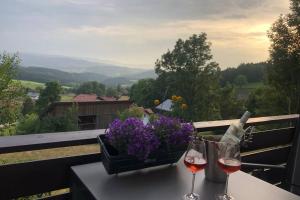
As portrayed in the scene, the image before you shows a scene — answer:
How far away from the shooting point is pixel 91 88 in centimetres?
730

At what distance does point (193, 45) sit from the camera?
1245 centimetres

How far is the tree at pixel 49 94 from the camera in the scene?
8.24m

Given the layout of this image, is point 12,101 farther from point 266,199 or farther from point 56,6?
point 266,199

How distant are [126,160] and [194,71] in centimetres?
1200

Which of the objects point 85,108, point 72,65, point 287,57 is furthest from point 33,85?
point 287,57

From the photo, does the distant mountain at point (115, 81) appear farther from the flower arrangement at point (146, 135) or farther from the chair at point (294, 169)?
the flower arrangement at point (146, 135)

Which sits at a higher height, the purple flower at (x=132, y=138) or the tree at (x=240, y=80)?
the tree at (x=240, y=80)

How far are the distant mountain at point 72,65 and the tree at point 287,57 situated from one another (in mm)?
5222

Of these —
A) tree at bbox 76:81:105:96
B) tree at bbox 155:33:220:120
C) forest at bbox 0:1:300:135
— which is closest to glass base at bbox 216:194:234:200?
forest at bbox 0:1:300:135

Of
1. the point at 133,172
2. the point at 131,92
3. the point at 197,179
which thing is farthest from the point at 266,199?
the point at 131,92

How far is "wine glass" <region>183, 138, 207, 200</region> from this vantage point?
2.86 feet

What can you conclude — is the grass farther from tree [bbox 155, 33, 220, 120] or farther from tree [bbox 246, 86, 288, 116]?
tree [bbox 246, 86, 288, 116]

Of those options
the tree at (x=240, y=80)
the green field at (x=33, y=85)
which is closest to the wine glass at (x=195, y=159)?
the green field at (x=33, y=85)

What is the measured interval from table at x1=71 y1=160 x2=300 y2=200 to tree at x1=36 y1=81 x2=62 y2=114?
7.60 m
